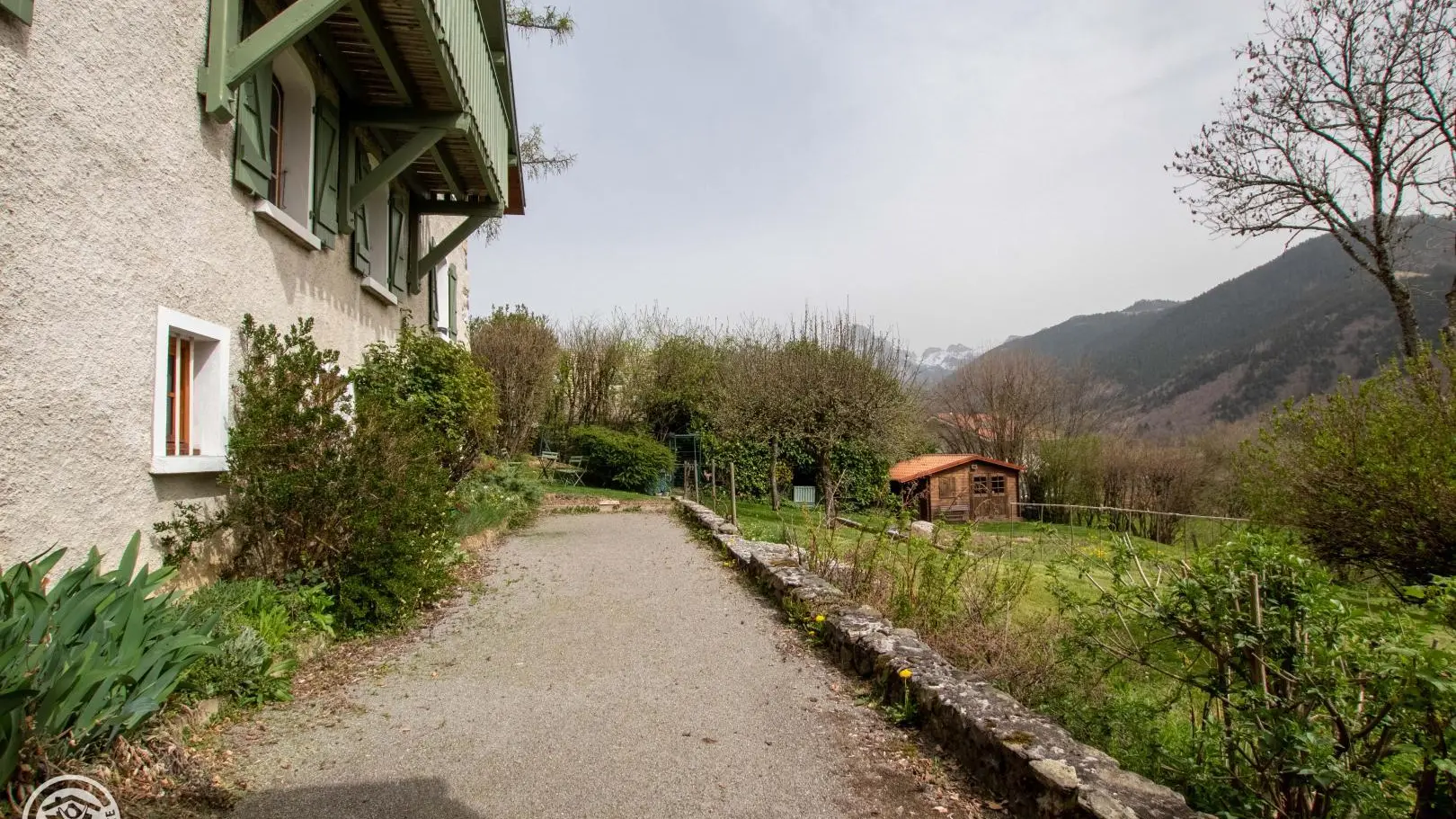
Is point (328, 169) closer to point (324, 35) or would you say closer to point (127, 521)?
point (324, 35)

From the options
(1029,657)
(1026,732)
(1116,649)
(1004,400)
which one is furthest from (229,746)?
(1004,400)

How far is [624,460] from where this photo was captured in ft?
72.8

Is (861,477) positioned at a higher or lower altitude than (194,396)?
lower

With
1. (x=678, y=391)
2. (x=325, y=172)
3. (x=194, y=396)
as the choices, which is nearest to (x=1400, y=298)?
(x=325, y=172)

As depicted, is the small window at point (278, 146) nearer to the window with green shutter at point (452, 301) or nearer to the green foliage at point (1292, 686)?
the green foliage at point (1292, 686)

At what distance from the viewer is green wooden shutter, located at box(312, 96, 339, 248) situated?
7.52 metres

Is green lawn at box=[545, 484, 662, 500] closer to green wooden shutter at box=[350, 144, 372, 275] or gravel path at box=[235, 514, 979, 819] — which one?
green wooden shutter at box=[350, 144, 372, 275]

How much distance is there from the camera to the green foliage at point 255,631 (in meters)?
4.30

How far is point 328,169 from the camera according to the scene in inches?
310

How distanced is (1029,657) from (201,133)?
6.66 metres

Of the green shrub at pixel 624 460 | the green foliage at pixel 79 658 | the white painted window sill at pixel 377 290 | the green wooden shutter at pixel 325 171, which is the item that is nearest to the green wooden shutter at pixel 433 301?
the white painted window sill at pixel 377 290

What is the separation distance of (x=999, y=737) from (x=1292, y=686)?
4.03ft

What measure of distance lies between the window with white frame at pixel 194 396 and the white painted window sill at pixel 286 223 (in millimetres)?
1099

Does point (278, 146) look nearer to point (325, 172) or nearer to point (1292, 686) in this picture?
point (325, 172)
